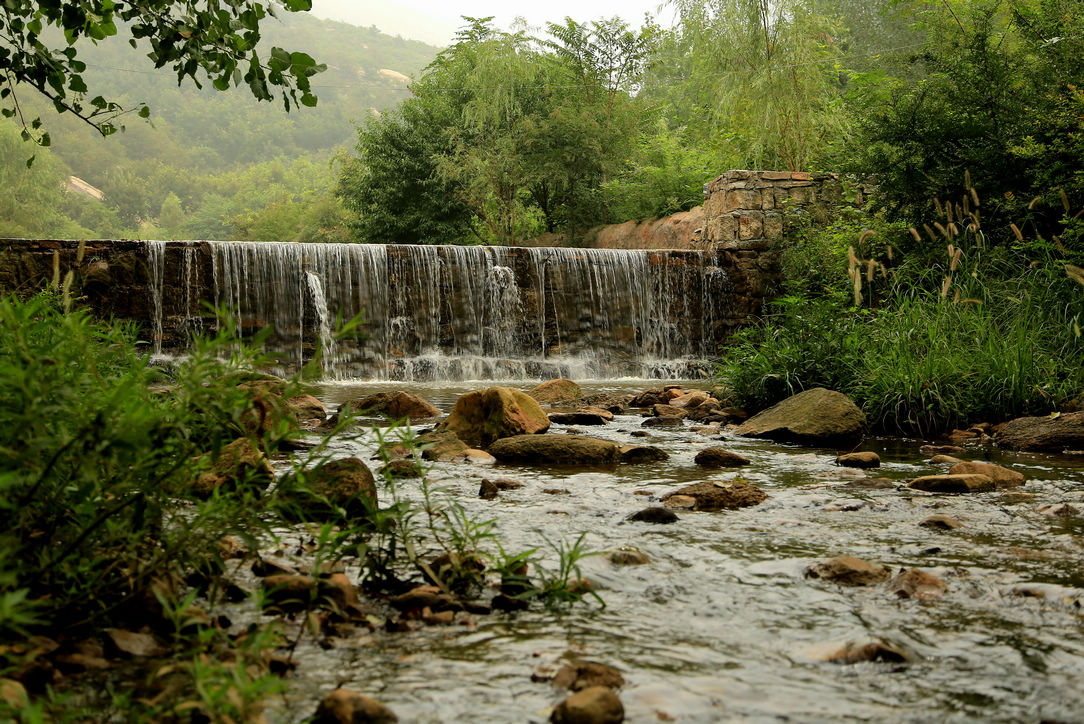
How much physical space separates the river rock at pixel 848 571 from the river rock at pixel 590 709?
112 cm

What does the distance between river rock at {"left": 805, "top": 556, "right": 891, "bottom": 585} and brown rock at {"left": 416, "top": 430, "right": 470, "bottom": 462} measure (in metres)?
2.53

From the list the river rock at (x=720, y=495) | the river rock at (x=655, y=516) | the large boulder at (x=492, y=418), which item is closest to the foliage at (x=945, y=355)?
the large boulder at (x=492, y=418)

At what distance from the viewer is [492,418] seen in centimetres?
530

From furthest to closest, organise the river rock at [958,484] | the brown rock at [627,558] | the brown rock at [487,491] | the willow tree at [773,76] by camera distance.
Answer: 1. the willow tree at [773,76]
2. the river rock at [958,484]
3. the brown rock at [487,491]
4. the brown rock at [627,558]

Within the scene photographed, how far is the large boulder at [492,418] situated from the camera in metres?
5.25

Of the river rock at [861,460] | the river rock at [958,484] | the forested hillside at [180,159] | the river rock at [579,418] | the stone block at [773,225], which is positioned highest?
the forested hillside at [180,159]

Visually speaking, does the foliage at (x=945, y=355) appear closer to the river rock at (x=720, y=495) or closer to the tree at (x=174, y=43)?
the river rock at (x=720, y=495)

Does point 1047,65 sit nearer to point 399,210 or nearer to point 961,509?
point 961,509

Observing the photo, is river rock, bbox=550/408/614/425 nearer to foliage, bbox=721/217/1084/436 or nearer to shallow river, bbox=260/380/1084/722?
foliage, bbox=721/217/1084/436

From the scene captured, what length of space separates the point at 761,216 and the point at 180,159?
77488 millimetres

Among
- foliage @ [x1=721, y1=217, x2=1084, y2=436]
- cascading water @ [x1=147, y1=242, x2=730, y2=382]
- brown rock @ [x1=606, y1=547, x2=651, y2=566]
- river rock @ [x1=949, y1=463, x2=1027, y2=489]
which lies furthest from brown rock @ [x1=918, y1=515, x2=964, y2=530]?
cascading water @ [x1=147, y1=242, x2=730, y2=382]

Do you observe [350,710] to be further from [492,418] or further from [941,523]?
[492,418]

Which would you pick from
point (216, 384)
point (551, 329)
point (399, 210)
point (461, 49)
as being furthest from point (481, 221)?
point (216, 384)

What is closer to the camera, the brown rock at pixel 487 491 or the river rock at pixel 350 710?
the river rock at pixel 350 710
